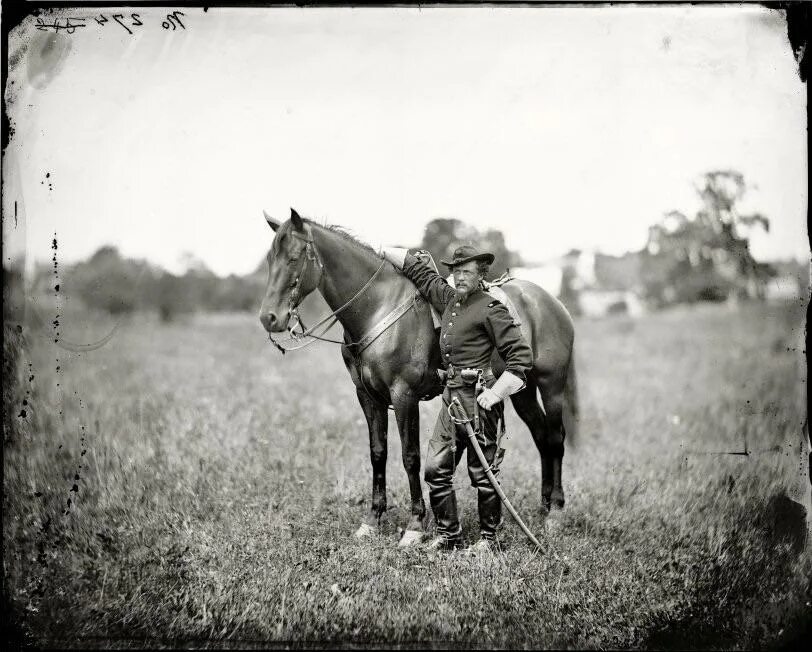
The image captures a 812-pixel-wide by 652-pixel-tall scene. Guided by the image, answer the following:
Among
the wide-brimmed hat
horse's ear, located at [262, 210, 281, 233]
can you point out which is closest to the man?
the wide-brimmed hat

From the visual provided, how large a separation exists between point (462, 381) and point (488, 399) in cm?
29

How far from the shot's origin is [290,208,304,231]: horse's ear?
4980mm

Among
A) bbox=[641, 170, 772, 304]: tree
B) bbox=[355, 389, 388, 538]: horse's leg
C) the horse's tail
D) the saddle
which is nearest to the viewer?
the saddle

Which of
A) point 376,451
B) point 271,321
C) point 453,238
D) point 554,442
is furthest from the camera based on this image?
point 453,238

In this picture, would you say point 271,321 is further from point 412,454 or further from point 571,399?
point 571,399

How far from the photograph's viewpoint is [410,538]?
552 cm

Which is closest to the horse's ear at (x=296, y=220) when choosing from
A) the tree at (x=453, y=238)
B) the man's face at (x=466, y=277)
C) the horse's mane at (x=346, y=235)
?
the horse's mane at (x=346, y=235)

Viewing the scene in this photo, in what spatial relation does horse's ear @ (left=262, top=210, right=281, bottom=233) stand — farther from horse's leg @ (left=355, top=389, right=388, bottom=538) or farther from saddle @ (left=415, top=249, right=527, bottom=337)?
horse's leg @ (left=355, top=389, right=388, bottom=538)

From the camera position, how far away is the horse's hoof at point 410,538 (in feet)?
17.9

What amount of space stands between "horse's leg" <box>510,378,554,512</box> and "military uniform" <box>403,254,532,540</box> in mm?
1078

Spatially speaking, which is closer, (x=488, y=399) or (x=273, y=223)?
(x=488, y=399)

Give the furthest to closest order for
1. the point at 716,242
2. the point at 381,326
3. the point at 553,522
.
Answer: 1. the point at 716,242
2. the point at 553,522
3. the point at 381,326

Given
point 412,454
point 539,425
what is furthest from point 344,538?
Result: point 539,425

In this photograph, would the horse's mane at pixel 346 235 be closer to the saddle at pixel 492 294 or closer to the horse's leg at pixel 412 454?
the saddle at pixel 492 294
